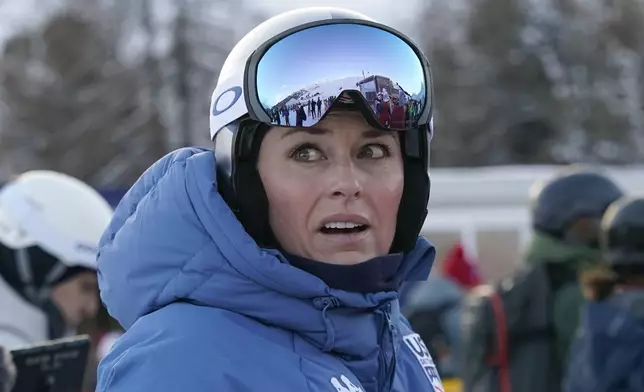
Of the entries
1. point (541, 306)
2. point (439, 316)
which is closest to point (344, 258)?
point (541, 306)

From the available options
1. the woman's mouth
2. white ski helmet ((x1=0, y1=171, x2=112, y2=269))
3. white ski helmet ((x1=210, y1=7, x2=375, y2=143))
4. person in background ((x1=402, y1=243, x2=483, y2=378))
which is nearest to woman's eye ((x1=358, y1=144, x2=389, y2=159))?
the woman's mouth

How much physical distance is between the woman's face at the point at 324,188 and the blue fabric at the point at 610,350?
7.11 ft

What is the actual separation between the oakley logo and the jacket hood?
Answer: 141 millimetres

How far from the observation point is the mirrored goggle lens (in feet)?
6.64

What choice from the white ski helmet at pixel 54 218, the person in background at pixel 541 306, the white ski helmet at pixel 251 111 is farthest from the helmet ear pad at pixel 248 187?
the person in background at pixel 541 306

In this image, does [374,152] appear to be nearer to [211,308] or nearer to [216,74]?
[211,308]

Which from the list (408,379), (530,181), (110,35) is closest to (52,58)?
(110,35)

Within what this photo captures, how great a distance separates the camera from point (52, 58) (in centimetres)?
3306

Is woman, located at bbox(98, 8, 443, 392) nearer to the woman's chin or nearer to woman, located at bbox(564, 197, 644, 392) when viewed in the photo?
the woman's chin

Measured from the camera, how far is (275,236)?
210 centimetres

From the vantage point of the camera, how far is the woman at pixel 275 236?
74.9 inches

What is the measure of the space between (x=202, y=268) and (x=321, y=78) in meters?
0.41

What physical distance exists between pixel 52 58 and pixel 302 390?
32440 millimetres

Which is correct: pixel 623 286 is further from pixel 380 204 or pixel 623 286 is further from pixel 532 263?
pixel 380 204
